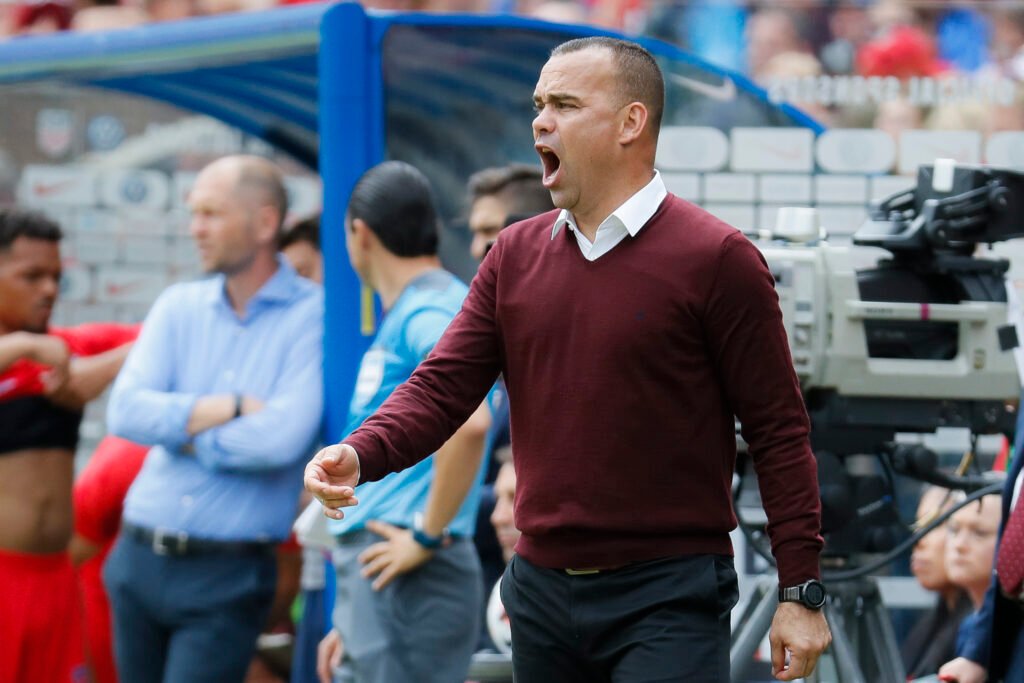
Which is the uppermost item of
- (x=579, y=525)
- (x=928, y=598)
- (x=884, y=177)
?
(x=884, y=177)

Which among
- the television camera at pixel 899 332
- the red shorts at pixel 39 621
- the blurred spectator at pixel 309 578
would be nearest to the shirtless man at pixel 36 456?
the red shorts at pixel 39 621

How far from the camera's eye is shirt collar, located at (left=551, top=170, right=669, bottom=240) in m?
2.71

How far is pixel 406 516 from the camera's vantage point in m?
4.02

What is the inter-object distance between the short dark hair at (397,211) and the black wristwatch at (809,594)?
67.5 inches

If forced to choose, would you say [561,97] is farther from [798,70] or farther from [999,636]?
[798,70]

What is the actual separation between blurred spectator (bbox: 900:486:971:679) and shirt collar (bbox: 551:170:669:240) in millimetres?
2365

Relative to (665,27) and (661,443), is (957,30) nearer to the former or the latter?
(665,27)

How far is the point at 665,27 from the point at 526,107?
1.61 m

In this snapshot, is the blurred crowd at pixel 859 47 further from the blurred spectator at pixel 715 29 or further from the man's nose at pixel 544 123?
the man's nose at pixel 544 123

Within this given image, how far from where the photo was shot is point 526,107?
5141 mm

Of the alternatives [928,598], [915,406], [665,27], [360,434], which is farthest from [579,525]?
[665,27]

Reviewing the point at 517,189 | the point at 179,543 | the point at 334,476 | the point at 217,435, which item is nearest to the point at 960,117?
the point at 517,189

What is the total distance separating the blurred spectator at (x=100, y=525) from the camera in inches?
210

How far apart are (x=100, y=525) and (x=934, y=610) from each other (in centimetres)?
267
